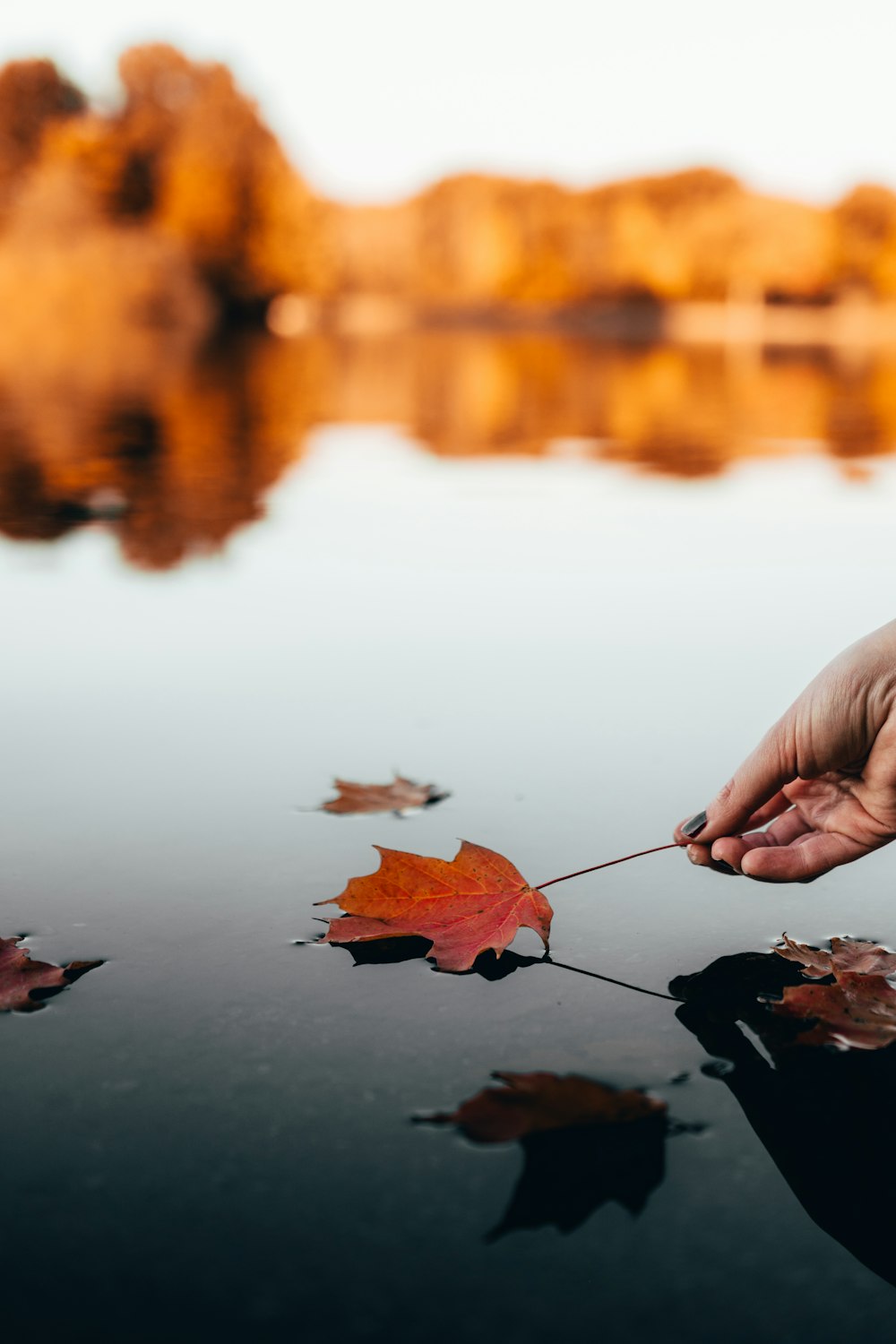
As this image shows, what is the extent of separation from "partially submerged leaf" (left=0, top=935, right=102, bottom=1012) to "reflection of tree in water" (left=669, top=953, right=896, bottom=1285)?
76cm

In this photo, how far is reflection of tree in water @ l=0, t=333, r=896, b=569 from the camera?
628 centimetres

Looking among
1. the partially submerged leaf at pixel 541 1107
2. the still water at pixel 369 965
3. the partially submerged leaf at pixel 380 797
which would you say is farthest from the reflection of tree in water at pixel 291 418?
the partially submerged leaf at pixel 541 1107

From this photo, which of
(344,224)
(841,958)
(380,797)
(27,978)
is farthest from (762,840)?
(344,224)

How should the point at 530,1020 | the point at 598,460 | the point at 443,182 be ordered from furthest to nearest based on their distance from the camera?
the point at 443,182
the point at 598,460
the point at 530,1020

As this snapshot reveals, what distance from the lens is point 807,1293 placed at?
1153mm

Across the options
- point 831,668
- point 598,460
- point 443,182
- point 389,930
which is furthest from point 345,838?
point 443,182

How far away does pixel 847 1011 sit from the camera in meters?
1.63

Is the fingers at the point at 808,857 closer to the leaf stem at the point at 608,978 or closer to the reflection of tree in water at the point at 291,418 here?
the leaf stem at the point at 608,978

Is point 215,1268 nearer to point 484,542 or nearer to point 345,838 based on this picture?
point 345,838

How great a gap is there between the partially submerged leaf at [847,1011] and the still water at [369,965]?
10 centimetres

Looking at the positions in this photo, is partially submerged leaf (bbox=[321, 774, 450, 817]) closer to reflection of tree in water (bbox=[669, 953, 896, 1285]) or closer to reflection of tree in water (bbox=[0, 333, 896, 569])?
reflection of tree in water (bbox=[669, 953, 896, 1285])

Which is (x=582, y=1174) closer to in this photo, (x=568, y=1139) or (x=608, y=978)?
(x=568, y=1139)

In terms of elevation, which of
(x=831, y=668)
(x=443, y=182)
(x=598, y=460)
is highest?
(x=443, y=182)

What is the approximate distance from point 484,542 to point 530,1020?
13.0 feet
